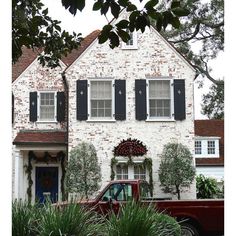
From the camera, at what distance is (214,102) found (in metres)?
20.2

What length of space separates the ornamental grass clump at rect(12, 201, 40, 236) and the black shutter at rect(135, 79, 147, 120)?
9.14 m

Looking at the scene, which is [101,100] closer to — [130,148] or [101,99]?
[101,99]

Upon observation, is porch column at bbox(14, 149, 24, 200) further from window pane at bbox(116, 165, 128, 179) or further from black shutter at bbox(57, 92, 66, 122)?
window pane at bbox(116, 165, 128, 179)

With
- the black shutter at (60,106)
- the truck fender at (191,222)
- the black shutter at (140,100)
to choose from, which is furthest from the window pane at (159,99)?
the truck fender at (191,222)

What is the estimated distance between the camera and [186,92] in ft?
39.4

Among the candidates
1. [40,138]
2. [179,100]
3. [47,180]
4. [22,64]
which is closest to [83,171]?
[40,138]

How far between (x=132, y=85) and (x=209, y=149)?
20.3 ft
